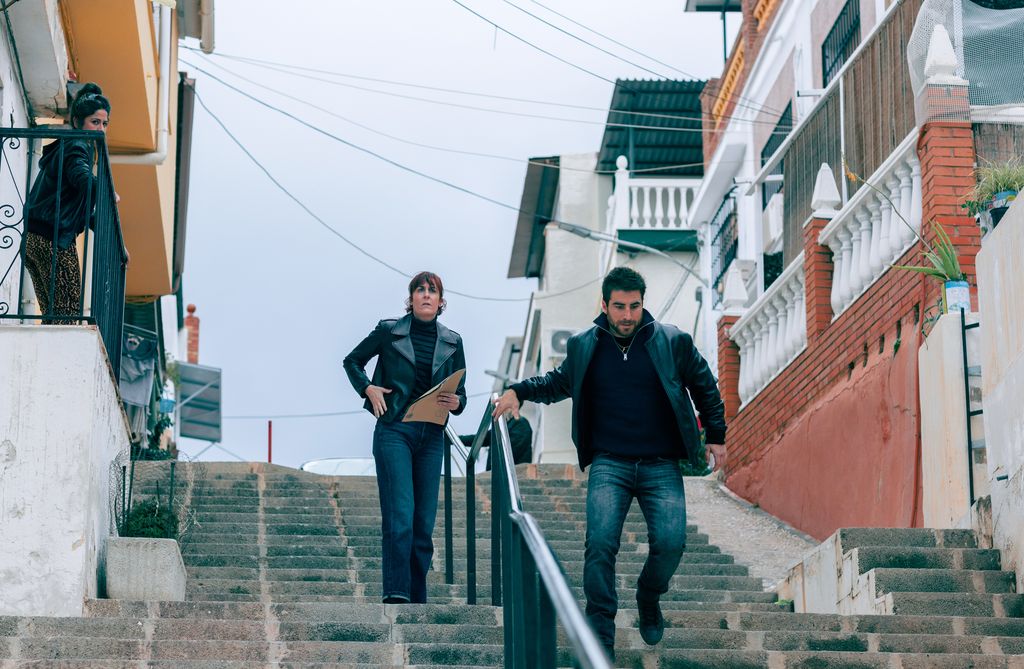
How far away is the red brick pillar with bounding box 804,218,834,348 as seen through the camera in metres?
13.2

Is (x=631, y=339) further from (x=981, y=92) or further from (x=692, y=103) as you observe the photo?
(x=692, y=103)

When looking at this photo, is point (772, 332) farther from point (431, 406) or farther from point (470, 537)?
point (431, 406)

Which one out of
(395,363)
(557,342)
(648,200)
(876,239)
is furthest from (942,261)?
(557,342)

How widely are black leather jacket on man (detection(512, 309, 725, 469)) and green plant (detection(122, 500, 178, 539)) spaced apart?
9.41 feet

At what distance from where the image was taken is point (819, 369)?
13.3 metres

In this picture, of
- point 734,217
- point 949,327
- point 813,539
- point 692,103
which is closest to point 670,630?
point 949,327

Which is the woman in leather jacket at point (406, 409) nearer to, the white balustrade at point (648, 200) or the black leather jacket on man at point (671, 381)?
the black leather jacket on man at point (671, 381)

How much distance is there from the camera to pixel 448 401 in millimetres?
8570

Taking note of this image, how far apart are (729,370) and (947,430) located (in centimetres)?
610

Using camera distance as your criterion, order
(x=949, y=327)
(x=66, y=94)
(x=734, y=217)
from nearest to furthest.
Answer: (x=949, y=327) → (x=66, y=94) → (x=734, y=217)

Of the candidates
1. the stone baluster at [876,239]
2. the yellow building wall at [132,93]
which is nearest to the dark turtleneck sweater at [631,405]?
the stone baluster at [876,239]

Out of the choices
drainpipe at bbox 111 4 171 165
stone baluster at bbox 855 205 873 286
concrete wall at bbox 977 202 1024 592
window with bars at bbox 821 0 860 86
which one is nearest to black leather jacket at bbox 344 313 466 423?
concrete wall at bbox 977 202 1024 592

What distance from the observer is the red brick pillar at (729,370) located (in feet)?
52.2

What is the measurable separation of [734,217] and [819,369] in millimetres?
10759
